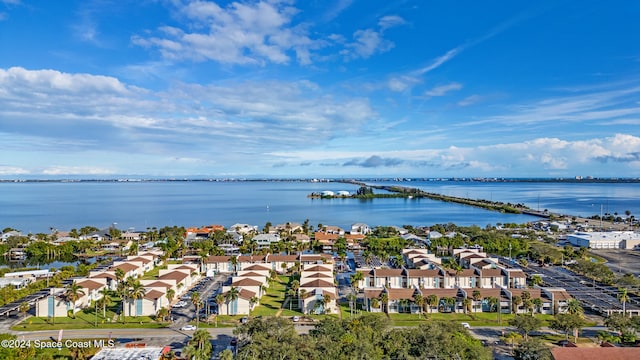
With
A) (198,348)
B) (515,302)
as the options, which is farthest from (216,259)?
(515,302)

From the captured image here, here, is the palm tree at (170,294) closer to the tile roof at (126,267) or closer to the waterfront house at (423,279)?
the tile roof at (126,267)

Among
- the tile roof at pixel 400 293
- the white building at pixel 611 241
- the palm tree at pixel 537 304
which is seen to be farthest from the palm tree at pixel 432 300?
the white building at pixel 611 241

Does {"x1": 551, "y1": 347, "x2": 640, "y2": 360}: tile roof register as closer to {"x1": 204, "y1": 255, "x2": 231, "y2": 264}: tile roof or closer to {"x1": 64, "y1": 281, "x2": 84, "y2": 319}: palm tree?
{"x1": 64, "y1": 281, "x2": 84, "y2": 319}: palm tree

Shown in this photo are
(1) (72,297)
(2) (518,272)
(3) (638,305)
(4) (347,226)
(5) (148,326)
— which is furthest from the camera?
(4) (347,226)

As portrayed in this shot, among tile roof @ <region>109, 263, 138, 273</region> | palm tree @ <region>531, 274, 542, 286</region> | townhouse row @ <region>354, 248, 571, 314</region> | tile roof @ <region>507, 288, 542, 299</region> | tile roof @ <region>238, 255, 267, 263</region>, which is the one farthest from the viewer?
tile roof @ <region>238, 255, 267, 263</region>

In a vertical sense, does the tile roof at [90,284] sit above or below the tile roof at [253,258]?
above

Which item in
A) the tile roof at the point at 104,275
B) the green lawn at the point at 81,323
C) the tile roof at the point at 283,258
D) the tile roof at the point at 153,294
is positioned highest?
the tile roof at the point at 153,294

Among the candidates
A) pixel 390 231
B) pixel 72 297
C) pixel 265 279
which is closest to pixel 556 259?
pixel 390 231

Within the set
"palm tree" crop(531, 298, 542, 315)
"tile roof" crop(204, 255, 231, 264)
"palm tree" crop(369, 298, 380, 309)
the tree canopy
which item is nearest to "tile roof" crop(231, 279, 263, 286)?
"palm tree" crop(369, 298, 380, 309)

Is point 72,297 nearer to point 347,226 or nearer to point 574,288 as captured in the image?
point 574,288

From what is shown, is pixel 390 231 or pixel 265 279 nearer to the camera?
pixel 265 279

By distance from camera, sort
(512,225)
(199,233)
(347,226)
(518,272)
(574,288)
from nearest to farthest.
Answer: (574,288) → (518,272) → (199,233) → (512,225) → (347,226)
